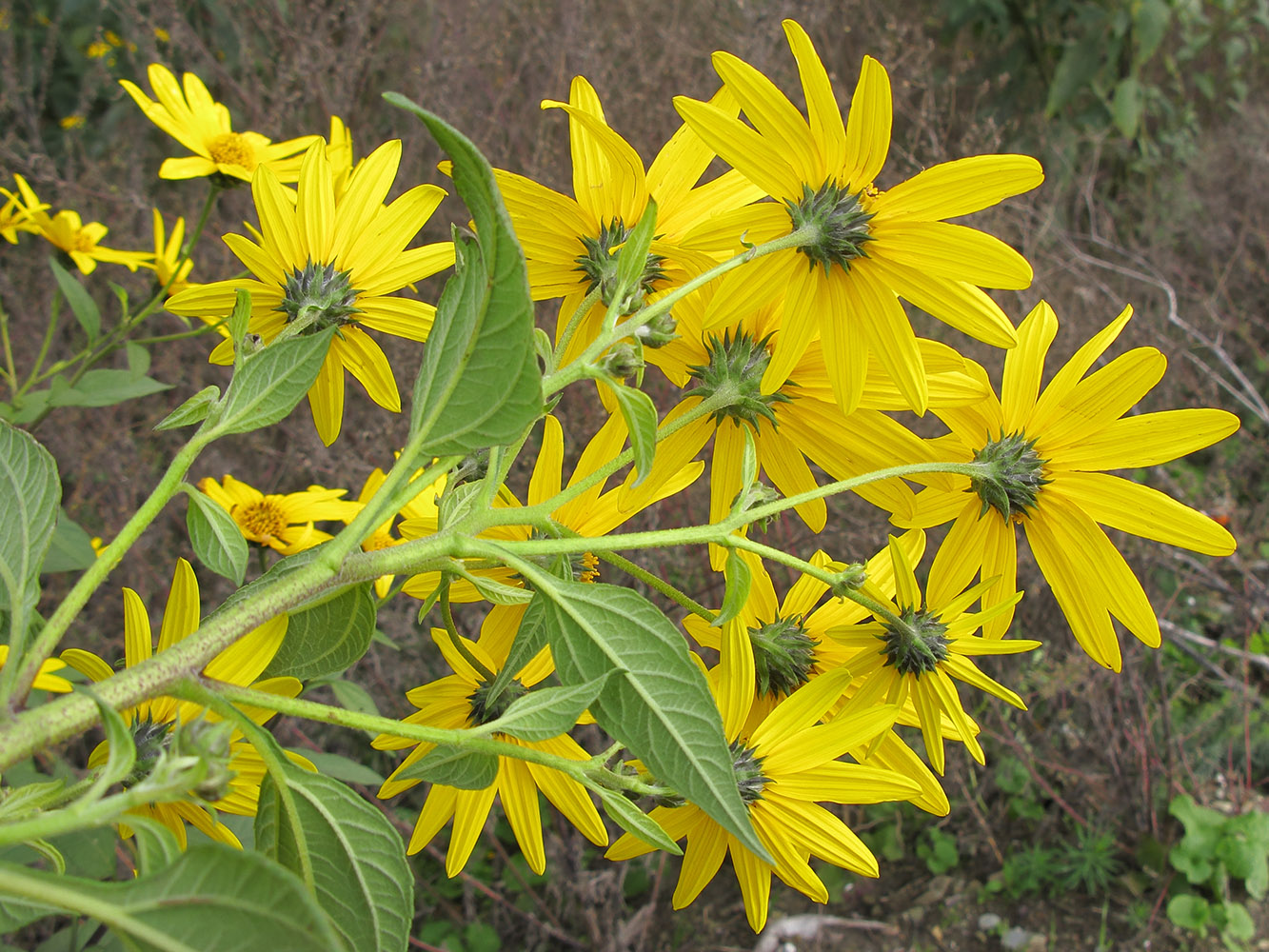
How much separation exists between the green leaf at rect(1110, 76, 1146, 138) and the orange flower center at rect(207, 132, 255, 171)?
363 cm

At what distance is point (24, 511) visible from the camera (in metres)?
0.51

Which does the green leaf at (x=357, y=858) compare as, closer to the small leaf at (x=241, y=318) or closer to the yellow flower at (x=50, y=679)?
the small leaf at (x=241, y=318)

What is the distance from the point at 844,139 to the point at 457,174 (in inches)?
14.0

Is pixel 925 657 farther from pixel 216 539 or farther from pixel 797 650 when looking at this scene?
pixel 216 539

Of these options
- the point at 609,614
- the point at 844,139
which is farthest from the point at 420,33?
the point at 609,614

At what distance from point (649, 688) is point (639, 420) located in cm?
15

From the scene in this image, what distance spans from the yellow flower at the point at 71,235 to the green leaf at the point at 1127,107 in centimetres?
383

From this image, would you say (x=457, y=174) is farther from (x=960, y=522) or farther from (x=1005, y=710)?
(x=1005, y=710)

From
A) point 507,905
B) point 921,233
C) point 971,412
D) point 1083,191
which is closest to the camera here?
point 921,233

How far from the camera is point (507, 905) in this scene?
83.2 inches

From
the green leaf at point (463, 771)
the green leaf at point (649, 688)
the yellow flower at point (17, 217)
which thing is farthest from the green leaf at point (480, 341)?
the yellow flower at point (17, 217)

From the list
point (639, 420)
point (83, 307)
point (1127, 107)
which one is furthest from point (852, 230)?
point (1127, 107)

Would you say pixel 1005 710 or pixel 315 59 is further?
pixel 315 59

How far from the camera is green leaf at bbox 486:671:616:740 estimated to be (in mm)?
496
